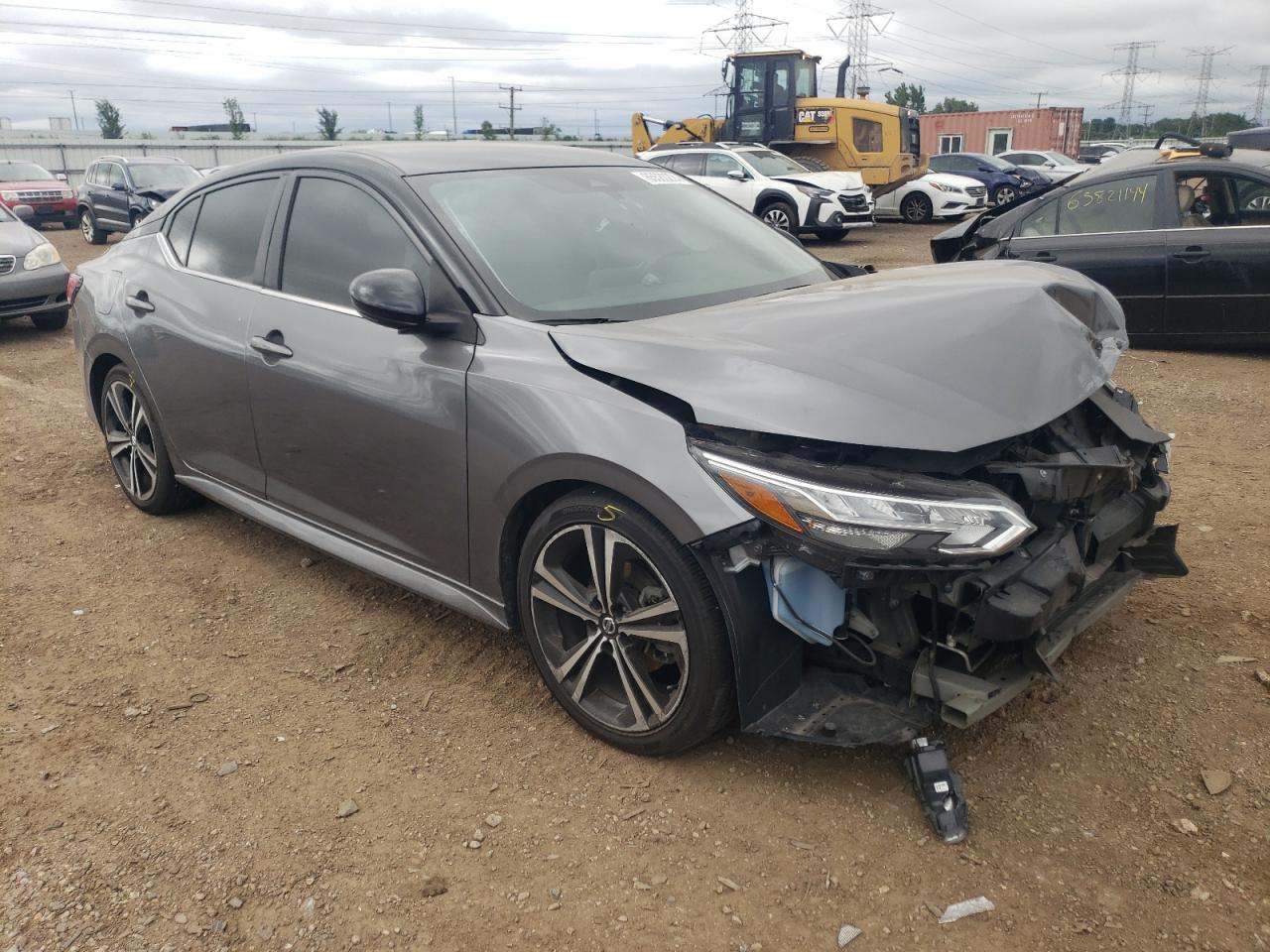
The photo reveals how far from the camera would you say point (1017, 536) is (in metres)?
2.28

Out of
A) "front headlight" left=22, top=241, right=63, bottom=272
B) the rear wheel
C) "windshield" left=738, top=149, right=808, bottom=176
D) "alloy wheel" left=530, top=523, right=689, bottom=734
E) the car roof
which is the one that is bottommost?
the rear wheel

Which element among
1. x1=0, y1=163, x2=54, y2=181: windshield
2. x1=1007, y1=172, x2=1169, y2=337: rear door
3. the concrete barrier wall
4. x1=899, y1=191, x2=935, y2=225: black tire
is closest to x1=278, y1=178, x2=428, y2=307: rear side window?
x1=1007, y1=172, x2=1169, y2=337: rear door

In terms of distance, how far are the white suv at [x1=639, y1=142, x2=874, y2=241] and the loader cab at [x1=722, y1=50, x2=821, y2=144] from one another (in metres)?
3.28

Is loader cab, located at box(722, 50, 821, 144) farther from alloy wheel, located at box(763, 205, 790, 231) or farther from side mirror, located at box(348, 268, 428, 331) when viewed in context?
side mirror, located at box(348, 268, 428, 331)

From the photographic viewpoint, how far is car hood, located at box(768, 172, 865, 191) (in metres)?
17.6

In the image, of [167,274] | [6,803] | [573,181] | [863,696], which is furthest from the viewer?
[167,274]

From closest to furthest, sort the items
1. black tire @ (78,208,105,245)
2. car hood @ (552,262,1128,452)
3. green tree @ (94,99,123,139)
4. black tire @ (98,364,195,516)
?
car hood @ (552,262,1128,452), black tire @ (98,364,195,516), black tire @ (78,208,105,245), green tree @ (94,99,123,139)

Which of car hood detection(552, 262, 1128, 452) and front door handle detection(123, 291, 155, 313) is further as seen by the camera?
front door handle detection(123, 291, 155, 313)

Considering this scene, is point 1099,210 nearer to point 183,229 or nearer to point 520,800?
point 183,229

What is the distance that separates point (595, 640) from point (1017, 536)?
1170mm

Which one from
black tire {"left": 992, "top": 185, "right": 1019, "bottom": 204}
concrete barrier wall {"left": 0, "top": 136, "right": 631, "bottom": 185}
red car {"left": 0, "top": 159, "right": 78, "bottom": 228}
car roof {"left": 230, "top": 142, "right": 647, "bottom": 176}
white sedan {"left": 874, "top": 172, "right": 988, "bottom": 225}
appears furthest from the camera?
concrete barrier wall {"left": 0, "top": 136, "right": 631, "bottom": 185}


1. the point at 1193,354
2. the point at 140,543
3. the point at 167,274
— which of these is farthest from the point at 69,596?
the point at 1193,354

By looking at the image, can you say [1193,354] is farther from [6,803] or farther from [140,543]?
[6,803]

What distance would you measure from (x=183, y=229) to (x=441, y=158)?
4.99 feet
